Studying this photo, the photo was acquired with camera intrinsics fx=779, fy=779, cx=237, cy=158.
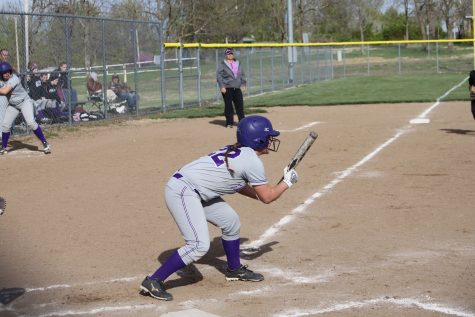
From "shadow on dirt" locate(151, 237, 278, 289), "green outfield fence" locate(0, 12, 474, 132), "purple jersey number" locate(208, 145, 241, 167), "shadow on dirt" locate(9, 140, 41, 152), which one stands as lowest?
"shadow on dirt" locate(151, 237, 278, 289)

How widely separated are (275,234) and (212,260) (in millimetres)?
1017

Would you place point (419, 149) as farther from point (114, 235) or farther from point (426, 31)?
point (426, 31)

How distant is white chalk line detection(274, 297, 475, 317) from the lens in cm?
534

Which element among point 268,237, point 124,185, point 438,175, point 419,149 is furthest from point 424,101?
point 268,237

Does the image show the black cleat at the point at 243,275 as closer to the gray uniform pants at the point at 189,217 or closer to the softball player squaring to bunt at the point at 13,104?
the gray uniform pants at the point at 189,217

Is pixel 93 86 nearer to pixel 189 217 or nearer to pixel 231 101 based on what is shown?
pixel 231 101

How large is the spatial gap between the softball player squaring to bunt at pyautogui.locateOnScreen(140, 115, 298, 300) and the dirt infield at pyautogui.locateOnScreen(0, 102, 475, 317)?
0.27 meters

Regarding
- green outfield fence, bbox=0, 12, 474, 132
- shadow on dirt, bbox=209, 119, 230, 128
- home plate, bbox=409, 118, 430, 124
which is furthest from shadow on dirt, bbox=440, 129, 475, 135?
green outfield fence, bbox=0, 12, 474, 132

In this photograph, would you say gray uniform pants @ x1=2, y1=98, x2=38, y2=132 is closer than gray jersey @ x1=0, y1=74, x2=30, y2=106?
No

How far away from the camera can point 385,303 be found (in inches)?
219

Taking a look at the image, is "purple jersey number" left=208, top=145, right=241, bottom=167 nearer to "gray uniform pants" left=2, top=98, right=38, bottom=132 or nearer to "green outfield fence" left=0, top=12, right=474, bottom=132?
"gray uniform pants" left=2, top=98, right=38, bottom=132

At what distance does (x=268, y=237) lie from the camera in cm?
771

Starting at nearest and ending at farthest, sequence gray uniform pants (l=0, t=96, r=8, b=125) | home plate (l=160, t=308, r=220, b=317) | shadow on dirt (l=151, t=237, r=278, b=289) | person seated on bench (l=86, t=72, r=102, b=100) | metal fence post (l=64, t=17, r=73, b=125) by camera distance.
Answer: home plate (l=160, t=308, r=220, b=317) < shadow on dirt (l=151, t=237, r=278, b=289) < gray uniform pants (l=0, t=96, r=8, b=125) < metal fence post (l=64, t=17, r=73, b=125) < person seated on bench (l=86, t=72, r=102, b=100)

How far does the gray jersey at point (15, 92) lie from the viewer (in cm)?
1402
